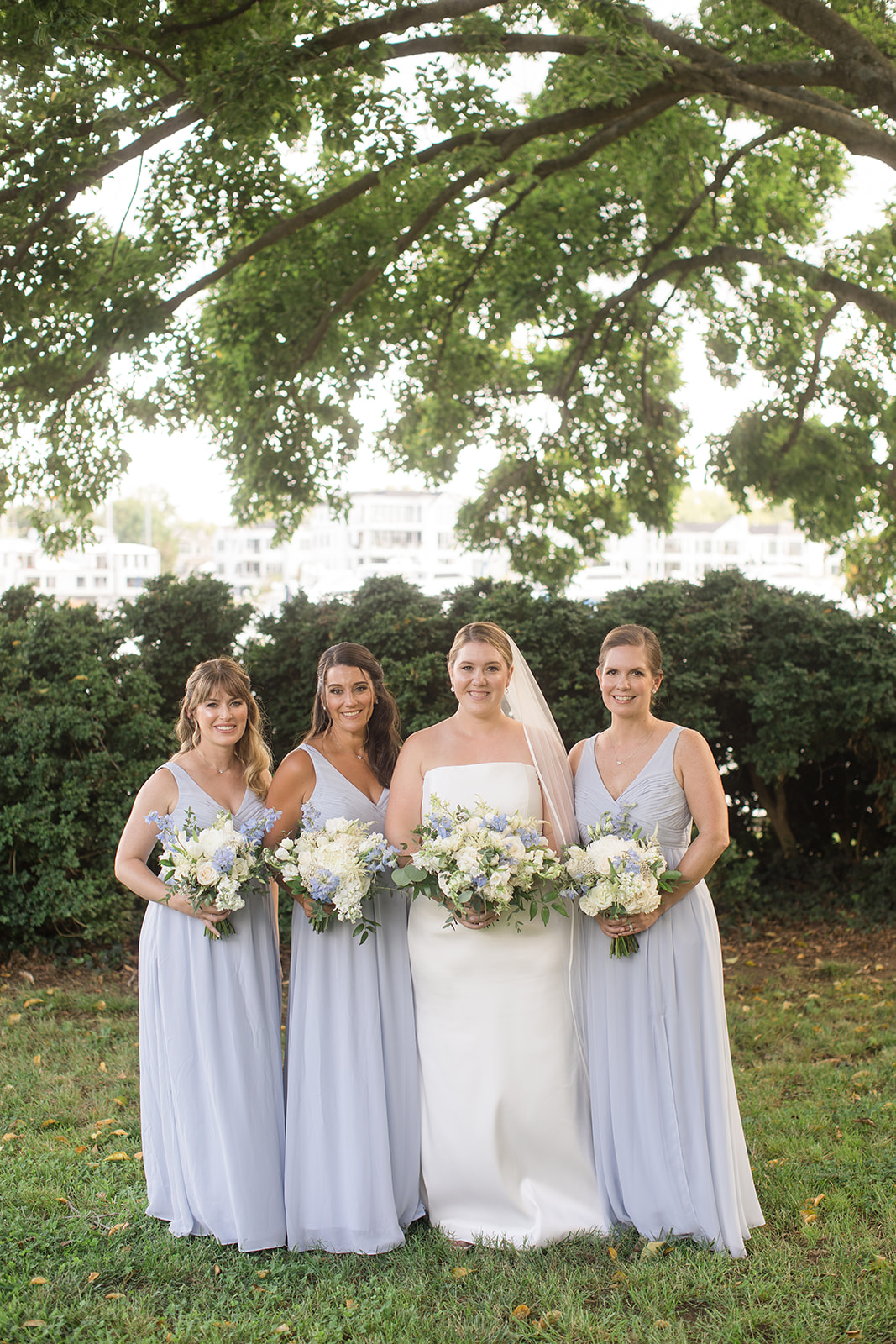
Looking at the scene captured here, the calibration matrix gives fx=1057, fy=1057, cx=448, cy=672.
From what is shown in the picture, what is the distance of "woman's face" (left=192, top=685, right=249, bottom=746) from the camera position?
188 inches

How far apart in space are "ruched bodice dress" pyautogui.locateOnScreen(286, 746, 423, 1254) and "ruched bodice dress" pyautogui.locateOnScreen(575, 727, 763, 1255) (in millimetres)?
840

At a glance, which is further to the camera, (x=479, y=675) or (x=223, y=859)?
(x=479, y=675)

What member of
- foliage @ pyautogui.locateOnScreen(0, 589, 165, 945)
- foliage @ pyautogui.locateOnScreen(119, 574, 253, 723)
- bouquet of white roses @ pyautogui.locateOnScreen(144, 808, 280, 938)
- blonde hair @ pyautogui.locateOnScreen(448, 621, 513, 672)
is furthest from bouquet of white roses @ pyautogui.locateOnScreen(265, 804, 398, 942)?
foliage @ pyautogui.locateOnScreen(119, 574, 253, 723)

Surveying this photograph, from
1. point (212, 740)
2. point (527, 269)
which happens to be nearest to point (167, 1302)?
point (212, 740)

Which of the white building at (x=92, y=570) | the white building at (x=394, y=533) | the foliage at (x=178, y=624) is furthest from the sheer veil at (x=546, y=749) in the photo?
the white building at (x=394, y=533)

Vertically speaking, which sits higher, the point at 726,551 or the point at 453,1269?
the point at 726,551

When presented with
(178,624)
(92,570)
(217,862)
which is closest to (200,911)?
(217,862)

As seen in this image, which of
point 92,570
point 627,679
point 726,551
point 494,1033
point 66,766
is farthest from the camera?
point 726,551

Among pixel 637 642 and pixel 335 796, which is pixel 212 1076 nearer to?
pixel 335 796

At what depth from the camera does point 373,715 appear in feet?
16.7

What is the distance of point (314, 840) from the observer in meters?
4.41

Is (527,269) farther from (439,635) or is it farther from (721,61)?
(439,635)

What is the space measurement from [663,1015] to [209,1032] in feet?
6.40

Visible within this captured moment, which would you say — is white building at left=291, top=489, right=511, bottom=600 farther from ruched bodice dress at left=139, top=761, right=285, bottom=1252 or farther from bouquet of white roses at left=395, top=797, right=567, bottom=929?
bouquet of white roses at left=395, top=797, right=567, bottom=929
